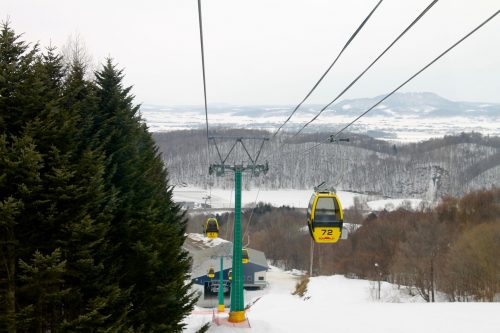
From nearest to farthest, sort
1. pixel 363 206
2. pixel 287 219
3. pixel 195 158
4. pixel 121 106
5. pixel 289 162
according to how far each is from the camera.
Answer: pixel 121 106
pixel 287 219
pixel 363 206
pixel 195 158
pixel 289 162

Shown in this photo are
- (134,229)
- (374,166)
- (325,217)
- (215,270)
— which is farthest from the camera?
(374,166)

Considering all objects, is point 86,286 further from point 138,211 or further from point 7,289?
point 138,211

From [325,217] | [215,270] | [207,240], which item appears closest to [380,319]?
[325,217]

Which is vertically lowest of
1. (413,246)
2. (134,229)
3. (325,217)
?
(413,246)

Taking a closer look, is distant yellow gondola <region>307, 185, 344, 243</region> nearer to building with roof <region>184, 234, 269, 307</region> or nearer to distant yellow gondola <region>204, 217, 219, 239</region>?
distant yellow gondola <region>204, 217, 219, 239</region>

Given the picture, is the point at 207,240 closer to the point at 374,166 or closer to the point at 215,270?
the point at 215,270

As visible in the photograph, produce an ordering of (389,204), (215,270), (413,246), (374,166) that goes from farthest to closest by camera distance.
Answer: (374,166)
(389,204)
(215,270)
(413,246)

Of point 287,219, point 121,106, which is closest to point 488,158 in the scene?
point 287,219
